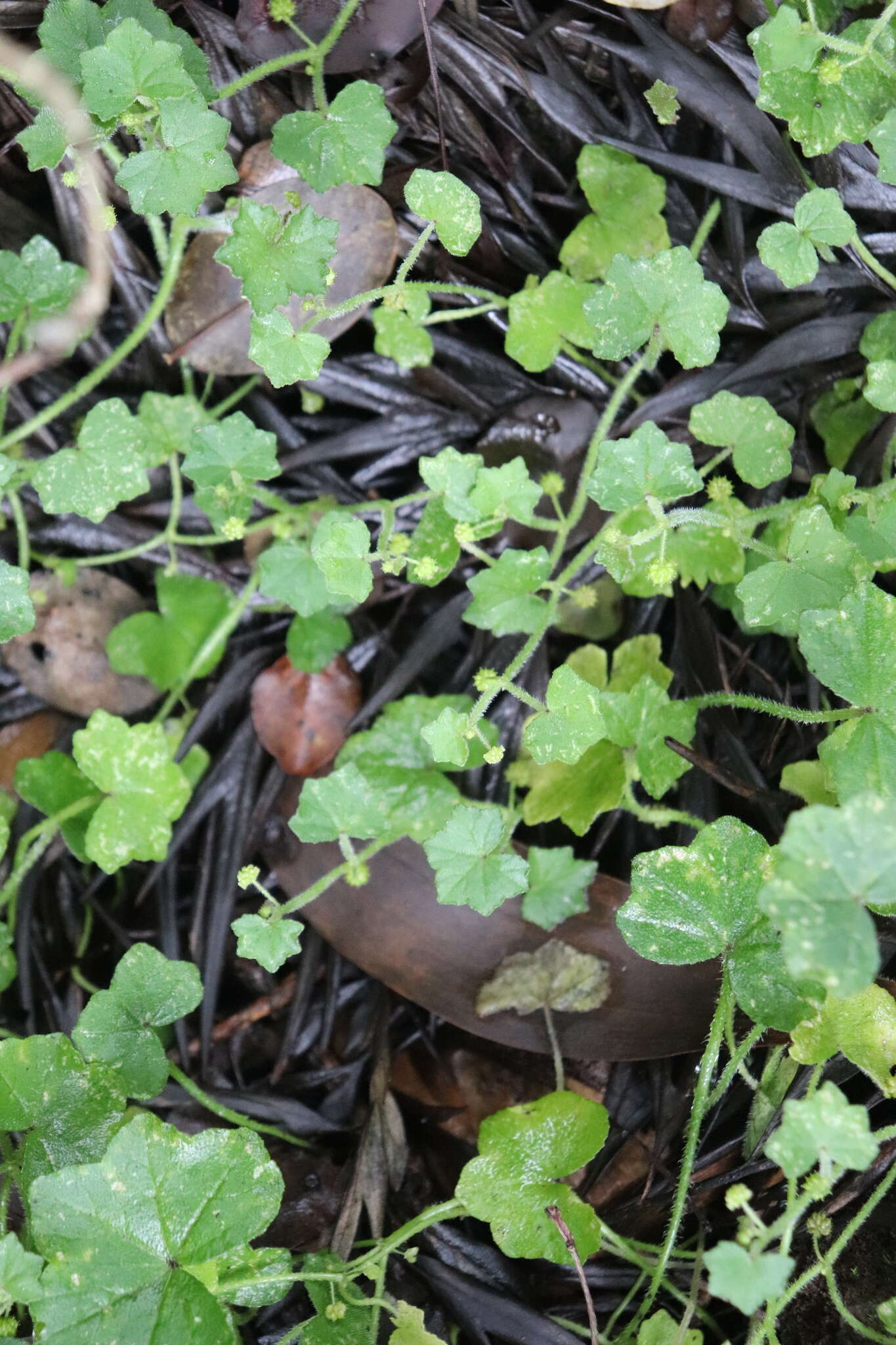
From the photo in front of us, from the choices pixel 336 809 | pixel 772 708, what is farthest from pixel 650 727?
pixel 336 809

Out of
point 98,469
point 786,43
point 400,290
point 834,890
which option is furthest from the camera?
point 98,469

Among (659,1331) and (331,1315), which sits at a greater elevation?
(331,1315)

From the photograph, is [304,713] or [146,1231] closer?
[146,1231]

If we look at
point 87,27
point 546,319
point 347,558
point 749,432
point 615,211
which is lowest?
point 749,432

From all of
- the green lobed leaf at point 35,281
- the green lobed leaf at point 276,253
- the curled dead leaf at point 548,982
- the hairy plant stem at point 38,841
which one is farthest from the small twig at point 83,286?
the curled dead leaf at point 548,982

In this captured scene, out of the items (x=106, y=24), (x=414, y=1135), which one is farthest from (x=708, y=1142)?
(x=106, y=24)

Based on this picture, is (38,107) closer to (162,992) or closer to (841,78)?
(841,78)

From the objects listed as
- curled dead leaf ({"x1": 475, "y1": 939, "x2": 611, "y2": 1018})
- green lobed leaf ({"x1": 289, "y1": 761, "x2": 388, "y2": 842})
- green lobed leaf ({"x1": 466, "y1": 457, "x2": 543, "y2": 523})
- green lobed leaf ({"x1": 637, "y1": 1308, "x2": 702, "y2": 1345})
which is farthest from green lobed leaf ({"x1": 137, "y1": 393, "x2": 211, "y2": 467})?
green lobed leaf ({"x1": 637, "y1": 1308, "x2": 702, "y2": 1345})

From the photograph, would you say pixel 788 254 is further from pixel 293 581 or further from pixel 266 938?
pixel 266 938
